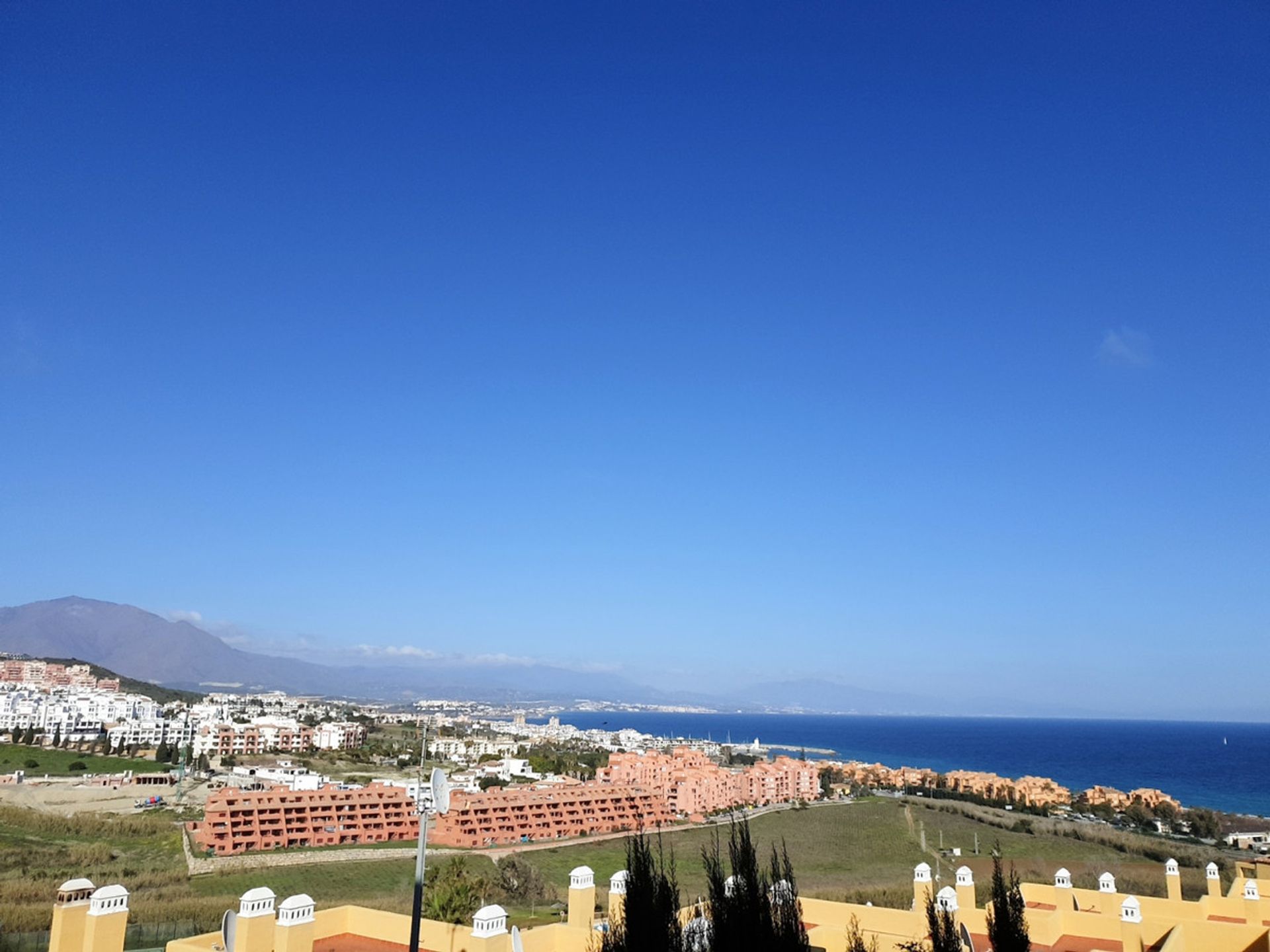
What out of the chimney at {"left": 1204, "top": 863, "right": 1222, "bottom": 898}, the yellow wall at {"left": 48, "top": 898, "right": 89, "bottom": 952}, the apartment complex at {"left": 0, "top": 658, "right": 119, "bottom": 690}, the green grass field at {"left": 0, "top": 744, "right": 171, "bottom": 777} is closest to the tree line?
the yellow wall at {"left": 48, "top": 898, "right": 89, "bottom": 952}

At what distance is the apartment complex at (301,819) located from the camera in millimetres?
32688

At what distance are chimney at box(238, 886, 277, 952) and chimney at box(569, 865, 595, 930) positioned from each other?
3095 mm

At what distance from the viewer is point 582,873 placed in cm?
1020

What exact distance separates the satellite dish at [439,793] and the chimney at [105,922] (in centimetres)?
410

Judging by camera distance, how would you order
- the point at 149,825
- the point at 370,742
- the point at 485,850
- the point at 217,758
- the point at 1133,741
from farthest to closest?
the point at 1133,741 → the point at 370,742 → the point at 217,758 → the point at 485,850 → the point at 149,825

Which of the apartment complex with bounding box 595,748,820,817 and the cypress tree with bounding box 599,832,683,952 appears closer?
the cypress tree with bounding box 599,832,683,952

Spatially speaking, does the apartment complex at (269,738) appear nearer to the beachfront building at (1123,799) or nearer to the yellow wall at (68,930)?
the beachfront building at (1123,799)

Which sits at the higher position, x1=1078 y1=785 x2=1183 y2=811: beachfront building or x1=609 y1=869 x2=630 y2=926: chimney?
x1=609 y1=869 x2=630 y2=926: chimney

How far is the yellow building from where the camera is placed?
26.1 feet

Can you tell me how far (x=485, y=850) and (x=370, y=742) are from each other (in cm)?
3774

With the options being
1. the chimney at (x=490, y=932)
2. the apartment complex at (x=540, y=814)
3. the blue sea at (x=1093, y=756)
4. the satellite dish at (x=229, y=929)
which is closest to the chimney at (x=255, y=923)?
the satellite dish at (x=229, y=929)

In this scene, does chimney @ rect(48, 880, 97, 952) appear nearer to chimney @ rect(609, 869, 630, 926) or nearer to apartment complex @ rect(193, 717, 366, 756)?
chimney @ rect(609, 869, 630, 926)

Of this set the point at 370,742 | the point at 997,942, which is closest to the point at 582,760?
the point at 370,742

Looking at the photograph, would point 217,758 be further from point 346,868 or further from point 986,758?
point 986,758
